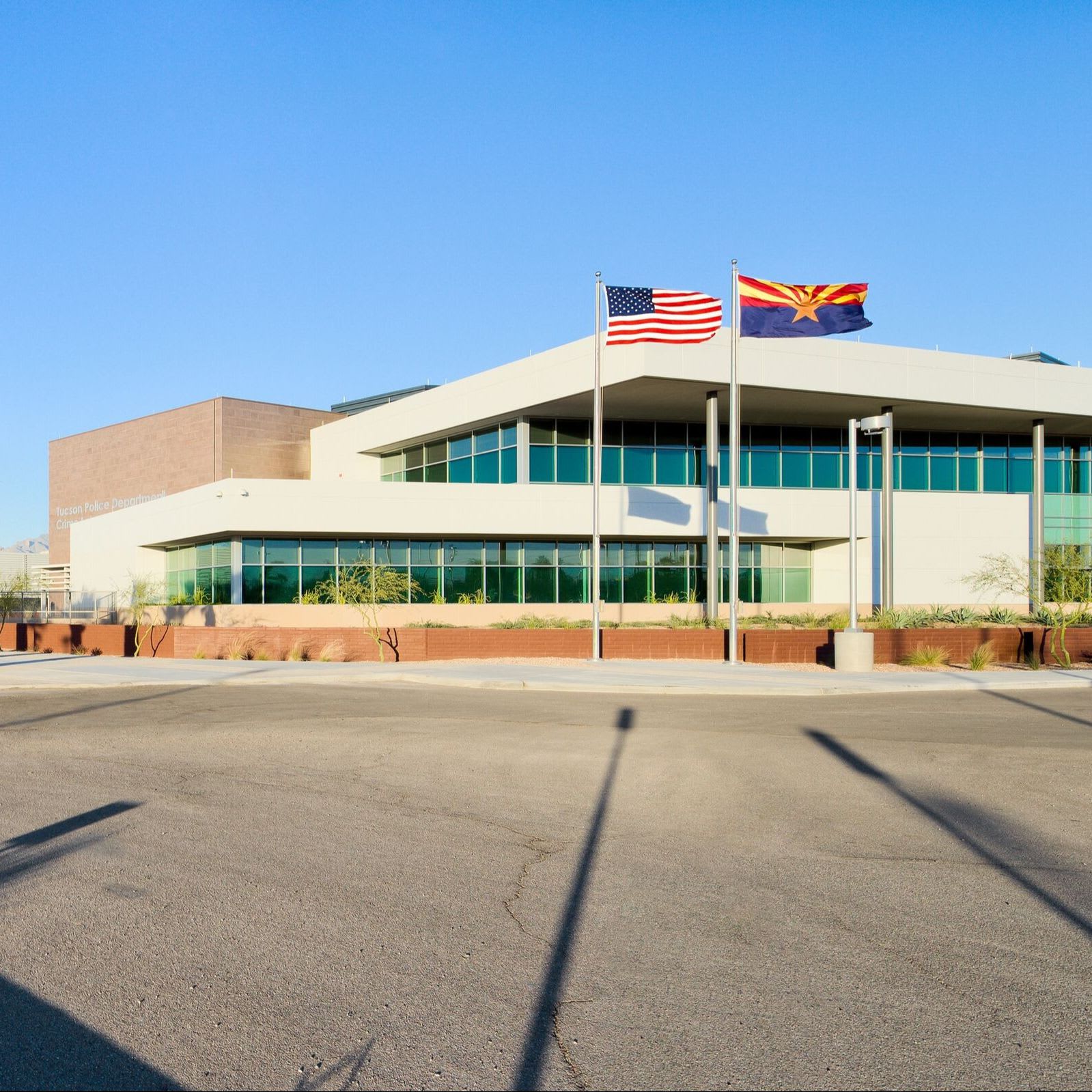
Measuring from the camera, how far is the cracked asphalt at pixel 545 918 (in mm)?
4344

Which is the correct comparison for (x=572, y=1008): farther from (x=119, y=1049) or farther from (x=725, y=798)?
(x=725, y=798)

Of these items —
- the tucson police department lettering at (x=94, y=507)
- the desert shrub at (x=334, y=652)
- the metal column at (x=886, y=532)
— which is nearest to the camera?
the desert shrub at (x=334, y=652)

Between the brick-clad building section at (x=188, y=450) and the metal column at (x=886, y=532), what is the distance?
2653 centimetres

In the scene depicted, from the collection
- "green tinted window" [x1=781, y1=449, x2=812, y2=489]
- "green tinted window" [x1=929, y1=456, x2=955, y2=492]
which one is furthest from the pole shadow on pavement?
"green tinted window" [x1=929, y1=456, x2=955, y2=492]

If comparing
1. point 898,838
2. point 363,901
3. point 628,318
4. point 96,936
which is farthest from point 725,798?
point 628,318

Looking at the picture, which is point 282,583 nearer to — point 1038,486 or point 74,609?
point 74,609

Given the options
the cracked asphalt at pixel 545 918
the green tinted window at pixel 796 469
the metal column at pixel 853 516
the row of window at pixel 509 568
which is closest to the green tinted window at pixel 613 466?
the row of window at pixel 509 568

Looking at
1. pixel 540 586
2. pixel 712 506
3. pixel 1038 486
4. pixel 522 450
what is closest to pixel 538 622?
pixel 540 586

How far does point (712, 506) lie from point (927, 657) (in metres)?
10.7

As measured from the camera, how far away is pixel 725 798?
980 cm

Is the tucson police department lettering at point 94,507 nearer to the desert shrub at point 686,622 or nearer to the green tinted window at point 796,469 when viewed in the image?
the desert shrub at point 686,622

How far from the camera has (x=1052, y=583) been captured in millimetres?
39156

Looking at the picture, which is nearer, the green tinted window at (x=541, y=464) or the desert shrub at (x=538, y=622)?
the desert shrub at (x=538, y=622)

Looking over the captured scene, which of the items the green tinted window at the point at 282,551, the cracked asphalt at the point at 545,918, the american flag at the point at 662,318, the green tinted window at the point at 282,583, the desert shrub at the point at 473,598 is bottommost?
the cracked asphalt at the point at 545,918
